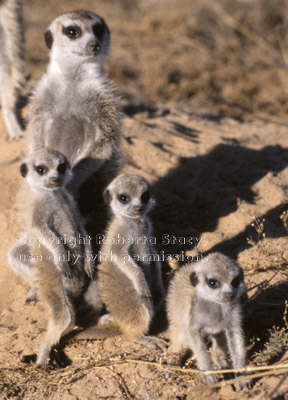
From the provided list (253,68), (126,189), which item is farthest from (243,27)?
(126,189)

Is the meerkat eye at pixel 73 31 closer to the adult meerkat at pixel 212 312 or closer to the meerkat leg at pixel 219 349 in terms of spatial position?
the adult meerkat at pixel 212 312

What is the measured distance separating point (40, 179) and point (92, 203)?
77cm

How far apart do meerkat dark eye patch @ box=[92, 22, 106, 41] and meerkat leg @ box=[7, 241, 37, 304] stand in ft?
5.23

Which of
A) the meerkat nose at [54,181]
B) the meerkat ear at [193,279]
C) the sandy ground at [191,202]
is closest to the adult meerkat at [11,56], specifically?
the sandy ground at [191,202]

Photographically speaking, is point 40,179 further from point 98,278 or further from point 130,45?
point 130,45

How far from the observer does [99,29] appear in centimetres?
389

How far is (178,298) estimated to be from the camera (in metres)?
3.01

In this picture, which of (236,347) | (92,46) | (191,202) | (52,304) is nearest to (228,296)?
(236,347)

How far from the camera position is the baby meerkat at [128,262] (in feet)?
10.5

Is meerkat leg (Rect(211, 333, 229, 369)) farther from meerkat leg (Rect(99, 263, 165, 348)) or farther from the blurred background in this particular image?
the blurred background

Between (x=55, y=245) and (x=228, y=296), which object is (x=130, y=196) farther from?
(x=228, y=296)

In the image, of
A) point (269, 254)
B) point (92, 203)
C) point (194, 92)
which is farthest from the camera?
point (194, 92)

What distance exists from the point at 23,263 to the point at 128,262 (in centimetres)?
81

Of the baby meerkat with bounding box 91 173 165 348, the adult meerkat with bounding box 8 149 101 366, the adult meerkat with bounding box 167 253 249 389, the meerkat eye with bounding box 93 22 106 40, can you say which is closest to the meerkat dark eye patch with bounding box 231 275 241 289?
the adult meerkat with bounding box 167 253 249 389
